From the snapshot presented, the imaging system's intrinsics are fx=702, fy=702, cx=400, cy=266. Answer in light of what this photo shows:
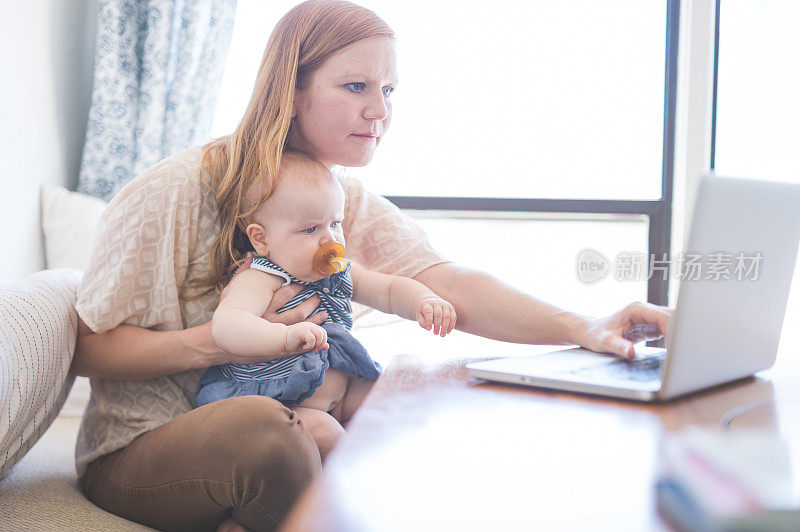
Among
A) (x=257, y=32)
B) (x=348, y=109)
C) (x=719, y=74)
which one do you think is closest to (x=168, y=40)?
(x=257, y=32)

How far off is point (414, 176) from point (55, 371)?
166cm

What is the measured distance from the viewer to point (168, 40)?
2244 mm

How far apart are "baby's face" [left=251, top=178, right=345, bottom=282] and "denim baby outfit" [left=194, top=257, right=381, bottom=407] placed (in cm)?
3

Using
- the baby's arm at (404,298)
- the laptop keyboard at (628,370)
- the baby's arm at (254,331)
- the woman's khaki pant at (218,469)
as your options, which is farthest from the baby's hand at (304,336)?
the laptop keyboard at (628,370)

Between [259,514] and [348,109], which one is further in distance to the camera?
[348,109]

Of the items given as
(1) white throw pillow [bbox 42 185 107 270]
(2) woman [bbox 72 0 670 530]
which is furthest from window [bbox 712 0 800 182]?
(1) white throw pillow [bbox 42 185 107 270]

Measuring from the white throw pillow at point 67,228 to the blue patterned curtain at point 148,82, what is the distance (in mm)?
205

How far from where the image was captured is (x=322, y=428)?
111 cm

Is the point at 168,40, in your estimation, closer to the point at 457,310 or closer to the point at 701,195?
the point at 457,310

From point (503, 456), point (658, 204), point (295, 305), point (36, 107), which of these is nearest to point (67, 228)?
point (36, 107)

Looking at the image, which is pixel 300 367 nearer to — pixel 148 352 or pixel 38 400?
pixel 148 352

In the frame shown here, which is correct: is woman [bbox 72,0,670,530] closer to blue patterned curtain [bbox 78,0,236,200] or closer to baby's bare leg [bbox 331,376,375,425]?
baby's bare leg [bbox 331,376,375,425]

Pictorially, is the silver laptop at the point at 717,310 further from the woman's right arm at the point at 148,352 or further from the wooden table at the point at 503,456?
the woman's right arm at the point at 148,352

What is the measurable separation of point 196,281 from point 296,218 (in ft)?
0.77
